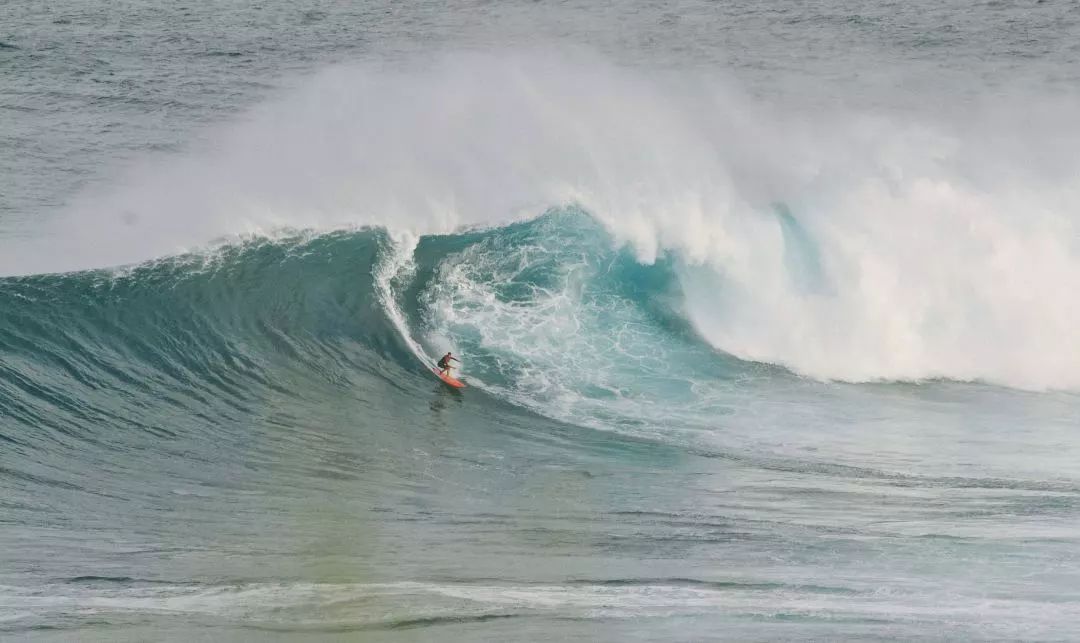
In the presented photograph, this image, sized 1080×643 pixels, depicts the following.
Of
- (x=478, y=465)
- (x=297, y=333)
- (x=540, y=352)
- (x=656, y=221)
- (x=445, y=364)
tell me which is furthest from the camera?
(x=656, y=221)

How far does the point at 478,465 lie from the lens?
17656 mm

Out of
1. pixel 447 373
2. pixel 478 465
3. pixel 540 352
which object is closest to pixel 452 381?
pixel 447 373

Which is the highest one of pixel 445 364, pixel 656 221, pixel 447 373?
pixel 656 221

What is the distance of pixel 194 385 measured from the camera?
19.8m

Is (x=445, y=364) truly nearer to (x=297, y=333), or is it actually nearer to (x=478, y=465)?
(x=478, y=465)

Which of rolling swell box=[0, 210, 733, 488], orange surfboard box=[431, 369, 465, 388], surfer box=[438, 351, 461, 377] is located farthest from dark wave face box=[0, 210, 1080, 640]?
surfer box=[438, 351, 461, 377]

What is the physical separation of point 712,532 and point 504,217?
35.0 feet

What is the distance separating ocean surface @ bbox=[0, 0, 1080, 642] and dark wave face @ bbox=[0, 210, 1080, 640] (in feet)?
0.19

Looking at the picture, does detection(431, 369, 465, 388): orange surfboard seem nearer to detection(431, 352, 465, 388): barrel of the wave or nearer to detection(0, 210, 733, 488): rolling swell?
detection(431, 352, 465, 388): barrel of the wave

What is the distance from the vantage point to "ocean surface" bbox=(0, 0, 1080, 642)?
14.1 metres

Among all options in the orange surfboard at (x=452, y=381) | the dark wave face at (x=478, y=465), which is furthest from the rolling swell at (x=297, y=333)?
the orange surfboard at (x=452, y=381)

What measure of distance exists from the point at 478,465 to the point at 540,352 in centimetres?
373

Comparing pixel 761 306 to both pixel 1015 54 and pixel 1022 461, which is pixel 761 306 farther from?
pixel 1015 54

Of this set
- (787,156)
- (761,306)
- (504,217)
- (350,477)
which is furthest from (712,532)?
(787,156)
